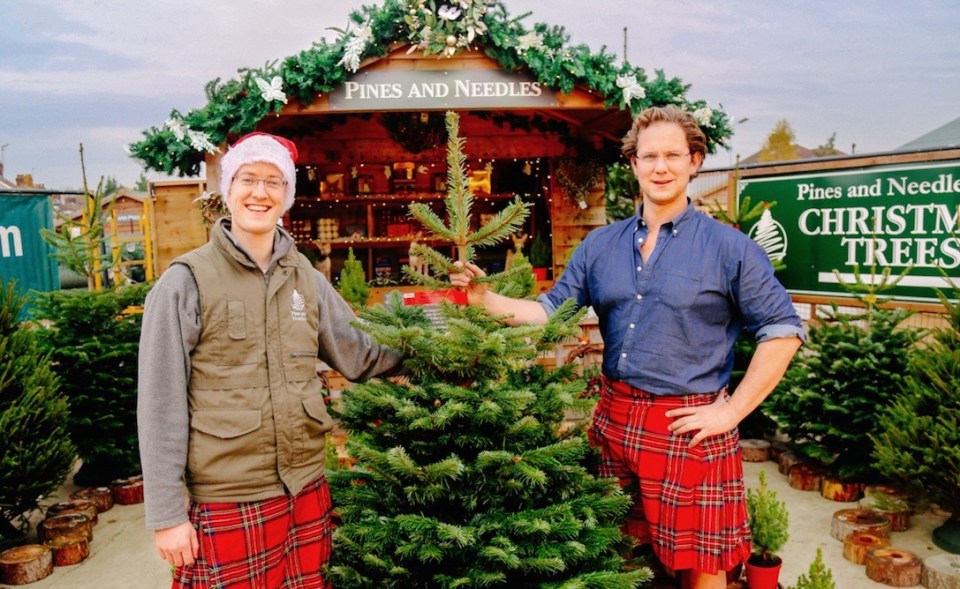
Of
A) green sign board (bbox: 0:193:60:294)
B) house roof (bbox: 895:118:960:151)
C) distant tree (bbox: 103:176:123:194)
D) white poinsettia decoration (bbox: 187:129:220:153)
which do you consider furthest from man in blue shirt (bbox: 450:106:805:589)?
house roof (bbox: 895:118:960:151)

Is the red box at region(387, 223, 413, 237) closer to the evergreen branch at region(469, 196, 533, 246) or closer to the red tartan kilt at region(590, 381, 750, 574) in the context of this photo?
the red tartan kilt at region(590, 381, 750, 574)

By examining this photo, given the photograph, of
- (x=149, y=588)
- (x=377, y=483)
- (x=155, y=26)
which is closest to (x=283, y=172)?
(x=377, y=483)

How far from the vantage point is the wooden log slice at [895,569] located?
3.31 meters

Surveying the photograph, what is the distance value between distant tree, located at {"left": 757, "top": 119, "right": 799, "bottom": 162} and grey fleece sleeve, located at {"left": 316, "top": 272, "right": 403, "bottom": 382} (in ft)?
126

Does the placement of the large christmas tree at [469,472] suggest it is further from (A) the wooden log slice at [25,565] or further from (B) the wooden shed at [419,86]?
(B) the wooden shed at [419,86]

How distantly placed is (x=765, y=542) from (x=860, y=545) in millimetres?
1300

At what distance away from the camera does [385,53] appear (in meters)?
5.76

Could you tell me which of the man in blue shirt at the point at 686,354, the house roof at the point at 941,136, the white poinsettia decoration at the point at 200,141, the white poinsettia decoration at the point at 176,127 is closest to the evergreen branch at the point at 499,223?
the man in blue shirt at the point at 686,354

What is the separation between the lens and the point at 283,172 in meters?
2.04

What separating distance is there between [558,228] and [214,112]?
5027mm

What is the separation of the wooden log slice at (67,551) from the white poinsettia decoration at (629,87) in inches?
215

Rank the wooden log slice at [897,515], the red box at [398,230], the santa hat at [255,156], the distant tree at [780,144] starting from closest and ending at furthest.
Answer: the santa hat at [255,156] < the wooden log slice at [897,515] < the red box at [398,230] < the distant tree at [780,144]

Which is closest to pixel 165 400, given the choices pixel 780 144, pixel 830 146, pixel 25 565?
pixel 25 565

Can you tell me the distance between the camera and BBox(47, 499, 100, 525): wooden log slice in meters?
4.23
